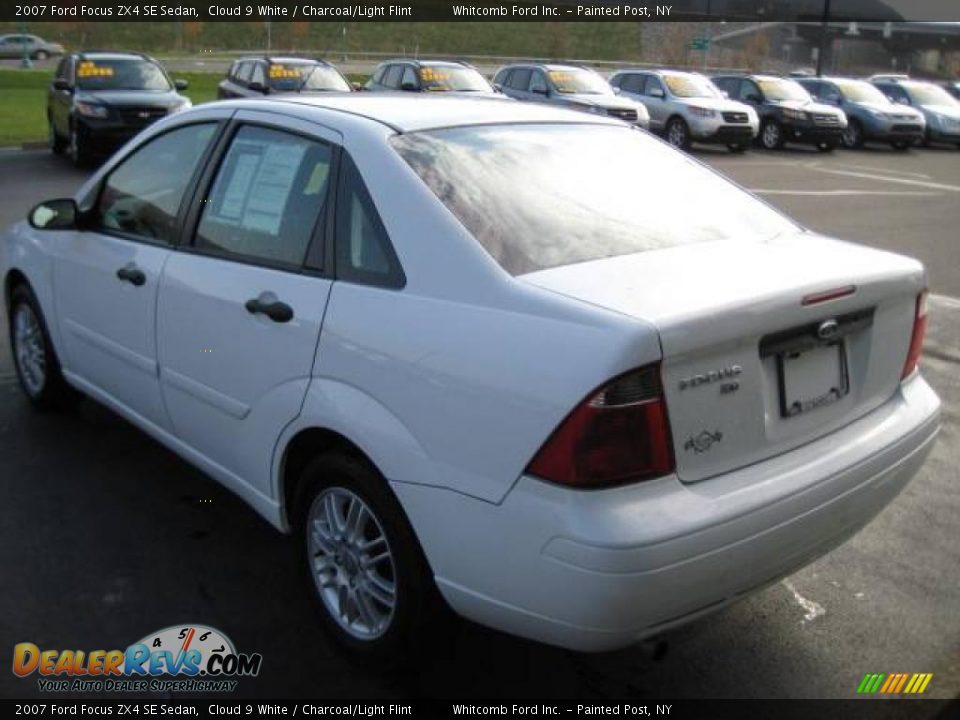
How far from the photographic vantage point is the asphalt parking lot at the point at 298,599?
3031 mm

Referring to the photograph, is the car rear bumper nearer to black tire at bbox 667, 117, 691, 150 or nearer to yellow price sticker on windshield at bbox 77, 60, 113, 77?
yellow price sticker on windshield at bbox 77, 60, 113, 77

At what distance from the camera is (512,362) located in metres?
2.45

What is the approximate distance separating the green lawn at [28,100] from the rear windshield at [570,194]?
17.2 m

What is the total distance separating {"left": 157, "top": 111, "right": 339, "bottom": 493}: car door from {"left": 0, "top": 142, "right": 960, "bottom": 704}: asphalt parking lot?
0.44 metres

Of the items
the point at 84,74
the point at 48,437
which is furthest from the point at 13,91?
the point at 48,437

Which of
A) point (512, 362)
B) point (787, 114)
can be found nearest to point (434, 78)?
point (787, 114)

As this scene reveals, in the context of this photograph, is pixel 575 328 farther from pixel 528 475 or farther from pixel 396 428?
pixel 396 428

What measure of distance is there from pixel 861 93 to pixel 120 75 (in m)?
18.9

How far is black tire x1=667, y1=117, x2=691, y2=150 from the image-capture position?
22.1m

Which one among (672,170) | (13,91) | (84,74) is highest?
(672,170)

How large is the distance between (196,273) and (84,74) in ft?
47.4

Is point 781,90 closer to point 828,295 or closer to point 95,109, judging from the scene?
point 95,109

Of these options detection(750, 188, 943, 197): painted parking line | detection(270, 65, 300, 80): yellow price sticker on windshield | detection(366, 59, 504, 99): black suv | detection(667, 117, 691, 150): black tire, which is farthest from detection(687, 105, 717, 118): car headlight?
detection(270, 65, 300, 80): yellow price sticker on windshield

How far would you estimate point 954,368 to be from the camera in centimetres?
629
